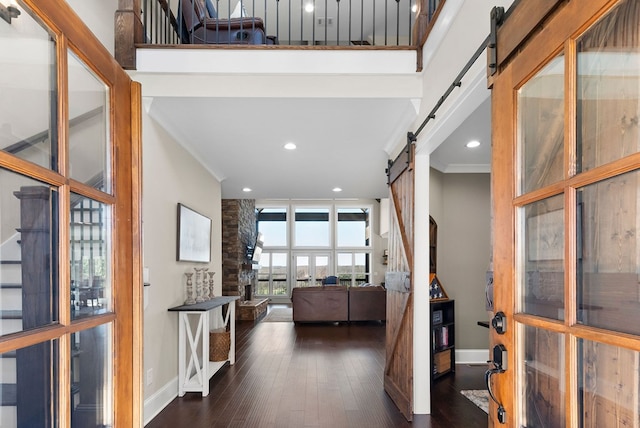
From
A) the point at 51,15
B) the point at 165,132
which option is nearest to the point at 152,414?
the point at 165,132

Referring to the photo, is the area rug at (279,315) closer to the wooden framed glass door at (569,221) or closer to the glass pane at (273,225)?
the glass pane at (273,225)

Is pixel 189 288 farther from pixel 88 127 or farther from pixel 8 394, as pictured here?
pixel 8 394

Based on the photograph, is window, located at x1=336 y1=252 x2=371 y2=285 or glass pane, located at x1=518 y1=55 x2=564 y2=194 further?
window, located at x1=336 y1=252 x2=371 y2=285

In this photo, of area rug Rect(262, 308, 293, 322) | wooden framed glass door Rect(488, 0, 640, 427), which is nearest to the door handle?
wooden framed glass door Rect(488, 0, 640, 427)

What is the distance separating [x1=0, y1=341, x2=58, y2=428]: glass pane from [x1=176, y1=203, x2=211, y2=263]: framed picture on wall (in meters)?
3.22

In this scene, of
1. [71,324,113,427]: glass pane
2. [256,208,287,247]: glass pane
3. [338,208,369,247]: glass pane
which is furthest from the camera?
[338,208,369,247]: glass pane

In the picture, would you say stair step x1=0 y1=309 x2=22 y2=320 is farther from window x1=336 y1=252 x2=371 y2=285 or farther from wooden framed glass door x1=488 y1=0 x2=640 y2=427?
window x1=336 y1=252 x2=371 y2=285

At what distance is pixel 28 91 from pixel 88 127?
9.8 inches

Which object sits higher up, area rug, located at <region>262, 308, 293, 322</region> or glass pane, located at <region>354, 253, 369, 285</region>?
glass pane, located at <region>354, 253, 369, 285</region>

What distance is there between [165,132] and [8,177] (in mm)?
3163

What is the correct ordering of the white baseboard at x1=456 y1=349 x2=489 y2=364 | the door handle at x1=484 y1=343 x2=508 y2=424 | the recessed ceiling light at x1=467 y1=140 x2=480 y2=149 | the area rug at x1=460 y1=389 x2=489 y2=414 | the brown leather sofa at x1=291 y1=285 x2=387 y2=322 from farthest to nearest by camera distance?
the brown leather sofa at x1=291 y1=285 x2=387 y2=322 → the white baseboard at x1=456 y1=349 x2=489 y2=364 → the recessed ceiling light at x1=467 y1=140 x2=480 y2=149 → the area rug at x1=460 y1=389 x2=489 y2=414 → the door handle at x1=484 y1=343 x2=508 y2=424

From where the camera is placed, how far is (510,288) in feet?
4.81

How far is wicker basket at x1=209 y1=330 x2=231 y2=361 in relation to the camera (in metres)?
4.90

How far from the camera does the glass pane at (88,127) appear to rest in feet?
3.89
